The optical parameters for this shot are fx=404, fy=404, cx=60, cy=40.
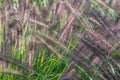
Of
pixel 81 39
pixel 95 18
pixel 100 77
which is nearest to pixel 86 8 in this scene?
pixel 95 18

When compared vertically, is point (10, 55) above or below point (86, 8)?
below

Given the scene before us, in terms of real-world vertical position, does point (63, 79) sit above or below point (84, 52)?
below

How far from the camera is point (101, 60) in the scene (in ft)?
4.63

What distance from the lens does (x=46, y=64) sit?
1.62m

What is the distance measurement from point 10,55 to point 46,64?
8.1 inches

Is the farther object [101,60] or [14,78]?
[14,78]

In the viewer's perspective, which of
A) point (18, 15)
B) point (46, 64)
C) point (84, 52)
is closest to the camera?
point (84, 52)

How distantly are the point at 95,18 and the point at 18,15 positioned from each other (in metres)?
0.29

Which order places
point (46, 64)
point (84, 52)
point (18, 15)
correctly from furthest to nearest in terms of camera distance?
point (46, 64) < point (18, 15) < point (84, 52)

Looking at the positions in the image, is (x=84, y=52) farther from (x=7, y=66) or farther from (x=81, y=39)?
(x=7, y=66)

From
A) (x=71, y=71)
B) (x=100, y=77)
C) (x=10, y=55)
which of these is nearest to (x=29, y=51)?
(x=10, y=55)

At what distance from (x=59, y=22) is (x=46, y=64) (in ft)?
0.60

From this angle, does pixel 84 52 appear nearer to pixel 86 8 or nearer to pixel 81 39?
pixel 81 39

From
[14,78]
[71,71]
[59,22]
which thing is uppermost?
[59,22]
